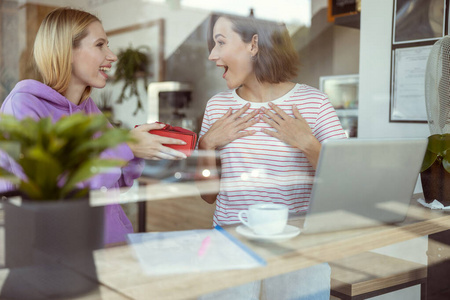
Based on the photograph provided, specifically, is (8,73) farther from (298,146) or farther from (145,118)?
(298,146)

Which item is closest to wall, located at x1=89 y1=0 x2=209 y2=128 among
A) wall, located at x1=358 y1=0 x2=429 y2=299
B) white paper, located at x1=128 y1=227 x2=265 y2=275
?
wall, located at x1=358 y1=0 x2=429 y2=299

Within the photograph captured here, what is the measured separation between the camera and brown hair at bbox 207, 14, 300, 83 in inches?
54.9

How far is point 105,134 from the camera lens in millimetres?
633

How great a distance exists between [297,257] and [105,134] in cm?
39

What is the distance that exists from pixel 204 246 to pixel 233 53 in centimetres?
75

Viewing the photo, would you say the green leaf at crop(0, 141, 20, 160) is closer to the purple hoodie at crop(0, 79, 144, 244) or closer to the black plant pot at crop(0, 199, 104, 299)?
the black plant pot at crop(0, 199, 104, 299)

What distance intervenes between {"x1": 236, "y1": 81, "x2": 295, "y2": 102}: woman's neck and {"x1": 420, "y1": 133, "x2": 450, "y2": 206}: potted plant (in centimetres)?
40

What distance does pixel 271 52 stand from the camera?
1419mm

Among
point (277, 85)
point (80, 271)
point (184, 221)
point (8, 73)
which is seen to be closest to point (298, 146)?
point (277, 85)

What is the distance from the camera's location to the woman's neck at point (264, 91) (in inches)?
53.7

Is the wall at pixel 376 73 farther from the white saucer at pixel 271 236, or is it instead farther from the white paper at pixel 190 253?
the white paper at pixel 190 253

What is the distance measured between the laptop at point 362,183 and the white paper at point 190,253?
0.18 meters

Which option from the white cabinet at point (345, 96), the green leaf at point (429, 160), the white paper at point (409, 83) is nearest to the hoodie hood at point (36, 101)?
the green leaf at point (429, 160)

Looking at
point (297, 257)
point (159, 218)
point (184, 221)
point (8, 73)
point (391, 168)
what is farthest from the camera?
point (8, 73)
